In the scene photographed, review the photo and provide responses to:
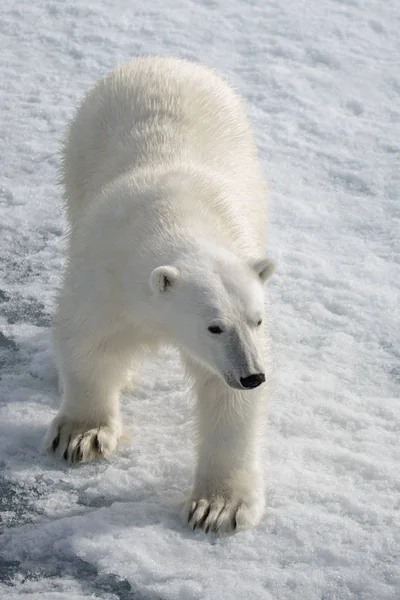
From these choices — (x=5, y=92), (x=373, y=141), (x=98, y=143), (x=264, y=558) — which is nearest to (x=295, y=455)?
(x=264, y=558)

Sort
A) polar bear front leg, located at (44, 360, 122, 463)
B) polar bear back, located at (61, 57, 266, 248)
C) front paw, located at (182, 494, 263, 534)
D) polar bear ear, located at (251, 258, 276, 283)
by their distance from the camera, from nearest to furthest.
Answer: polar bear ear, located at (251, 258, 276, 283) < front paw, located at (182, 494, 263, 534) < polar bear front leg, located at (44, 360, 122, 463) < polar bear back, located at (61, 57, 266, 248)

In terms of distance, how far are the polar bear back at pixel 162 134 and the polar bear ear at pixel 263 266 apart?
19.3 inches

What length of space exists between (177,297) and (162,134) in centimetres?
116

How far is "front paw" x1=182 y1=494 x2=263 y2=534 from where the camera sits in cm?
388

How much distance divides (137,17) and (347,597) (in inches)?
256

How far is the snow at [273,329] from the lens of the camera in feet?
12.1

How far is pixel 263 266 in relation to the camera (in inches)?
148

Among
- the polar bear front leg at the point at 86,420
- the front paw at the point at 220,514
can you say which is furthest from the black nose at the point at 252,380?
the polar bear front leg at the point at 86,420

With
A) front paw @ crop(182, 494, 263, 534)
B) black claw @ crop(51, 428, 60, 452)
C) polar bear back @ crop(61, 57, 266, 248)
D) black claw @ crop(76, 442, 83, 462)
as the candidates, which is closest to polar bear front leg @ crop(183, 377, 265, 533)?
front paw @ crop(182, 494, 263, 534)

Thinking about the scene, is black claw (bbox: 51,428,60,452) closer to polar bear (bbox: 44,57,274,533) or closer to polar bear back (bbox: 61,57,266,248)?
polar bear (bbox: 44,57,274,533)

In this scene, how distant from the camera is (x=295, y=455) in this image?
4.41 meters

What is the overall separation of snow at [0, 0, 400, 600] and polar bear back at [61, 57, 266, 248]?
0.76 metres

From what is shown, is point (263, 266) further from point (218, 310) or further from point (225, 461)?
point (225, 461)

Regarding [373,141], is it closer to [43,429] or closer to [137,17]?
[137,17]
